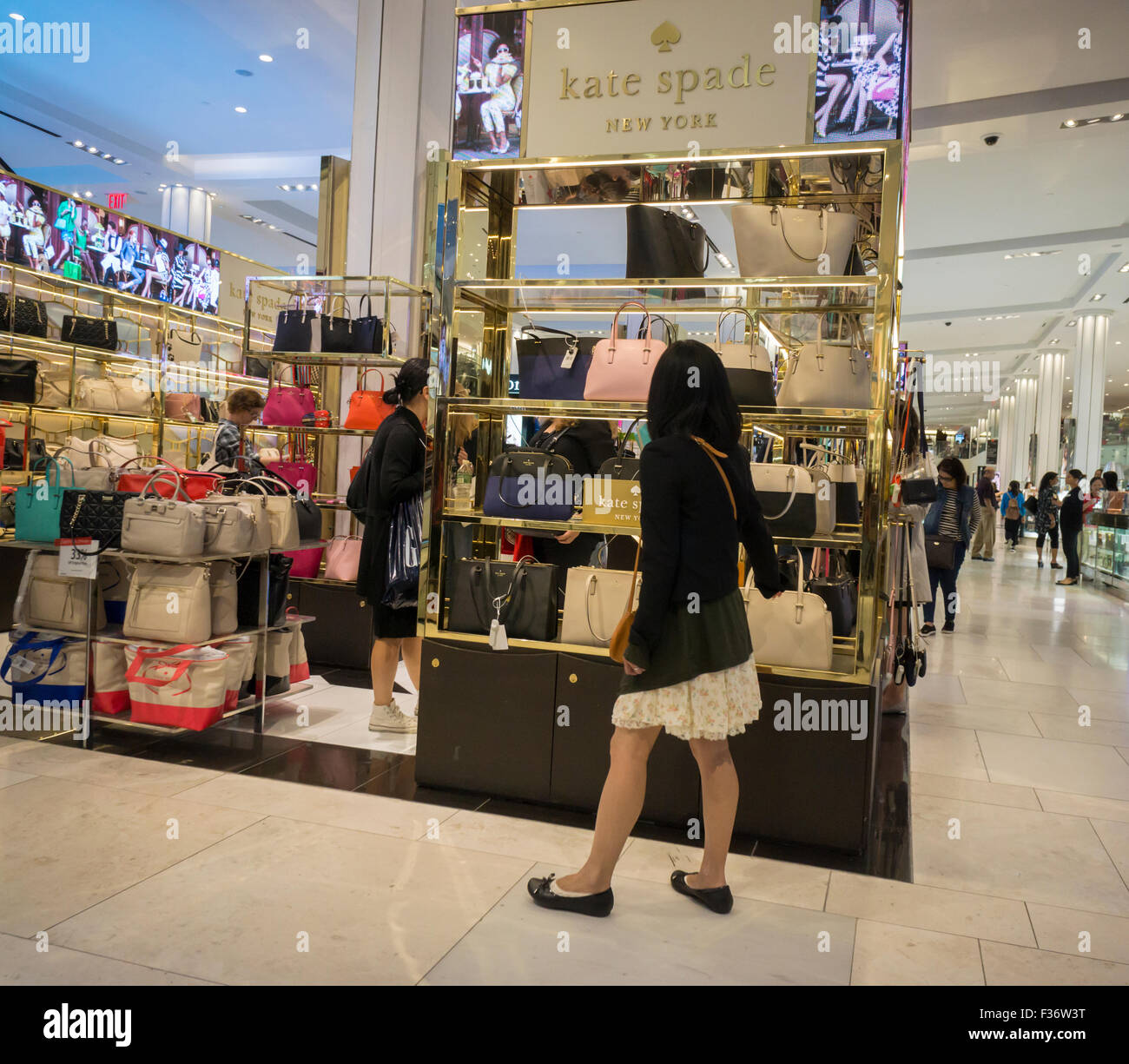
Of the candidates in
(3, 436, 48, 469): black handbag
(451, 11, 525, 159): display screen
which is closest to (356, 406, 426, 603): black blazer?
(451, 11, 525, 159): display screen

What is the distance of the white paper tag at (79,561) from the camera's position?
13.1 feet

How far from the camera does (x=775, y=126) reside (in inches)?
134

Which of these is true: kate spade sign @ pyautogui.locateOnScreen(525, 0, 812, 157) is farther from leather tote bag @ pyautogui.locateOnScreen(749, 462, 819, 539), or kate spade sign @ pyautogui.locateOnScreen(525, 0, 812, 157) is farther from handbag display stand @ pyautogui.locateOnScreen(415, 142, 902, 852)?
leather tote bag @ pyautogui.locateOnScreen(749, 462, 819, 539)

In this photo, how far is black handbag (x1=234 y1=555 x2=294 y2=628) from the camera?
4.45 metres

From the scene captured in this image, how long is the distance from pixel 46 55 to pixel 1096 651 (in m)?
11.0

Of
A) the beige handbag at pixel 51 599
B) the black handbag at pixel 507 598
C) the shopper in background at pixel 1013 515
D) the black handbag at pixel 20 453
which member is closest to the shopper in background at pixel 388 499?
the black handbag at pixel 507 598

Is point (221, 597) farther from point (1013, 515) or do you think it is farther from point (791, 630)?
point (1013, 515)

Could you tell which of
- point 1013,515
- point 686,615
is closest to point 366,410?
point 686,615

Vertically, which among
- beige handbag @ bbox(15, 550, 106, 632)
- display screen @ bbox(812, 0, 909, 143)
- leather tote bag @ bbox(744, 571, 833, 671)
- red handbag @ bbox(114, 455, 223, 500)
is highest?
display screen @ bbox(812, 0, 909, 143)

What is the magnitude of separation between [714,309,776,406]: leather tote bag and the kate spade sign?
0.76m

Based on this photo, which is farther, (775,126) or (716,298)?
(716,298)

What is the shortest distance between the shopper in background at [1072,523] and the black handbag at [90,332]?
12795mm
